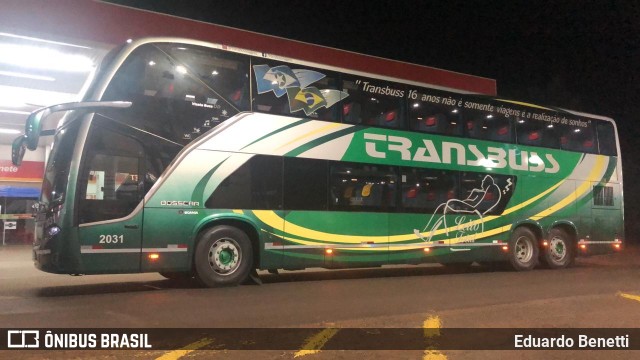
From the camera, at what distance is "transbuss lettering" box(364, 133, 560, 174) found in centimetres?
1155

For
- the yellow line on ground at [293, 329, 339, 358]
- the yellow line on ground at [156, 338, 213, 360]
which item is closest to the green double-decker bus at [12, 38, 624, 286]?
the yellow line on ground at [156, 338, 213, 360]

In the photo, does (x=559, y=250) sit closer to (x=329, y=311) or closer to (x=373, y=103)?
(x=373, y=103)

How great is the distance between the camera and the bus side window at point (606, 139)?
600 inches

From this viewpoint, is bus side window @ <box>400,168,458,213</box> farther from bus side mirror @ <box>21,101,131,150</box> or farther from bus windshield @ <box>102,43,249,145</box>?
bus side mirror @ <box>21,101,131,150</box>

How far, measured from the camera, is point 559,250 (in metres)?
14.5

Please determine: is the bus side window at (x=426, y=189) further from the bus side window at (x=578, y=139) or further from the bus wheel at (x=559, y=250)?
the bus side window at (x=578, y=139)

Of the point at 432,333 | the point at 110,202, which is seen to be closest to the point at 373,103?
the point at 110,202

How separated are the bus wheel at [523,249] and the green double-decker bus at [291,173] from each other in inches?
1.9

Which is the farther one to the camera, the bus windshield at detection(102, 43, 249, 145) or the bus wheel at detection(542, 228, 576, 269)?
the bus wheel at detection(542, 228, 576, 269)

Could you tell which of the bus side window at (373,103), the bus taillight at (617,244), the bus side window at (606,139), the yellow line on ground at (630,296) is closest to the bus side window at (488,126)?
the bus side window at (373,103)

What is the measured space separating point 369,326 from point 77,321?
3591mm

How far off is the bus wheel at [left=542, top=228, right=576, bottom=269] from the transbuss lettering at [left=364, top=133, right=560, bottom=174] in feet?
5.72

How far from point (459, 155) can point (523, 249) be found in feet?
11.2

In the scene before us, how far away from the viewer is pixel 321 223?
35.2 ft
